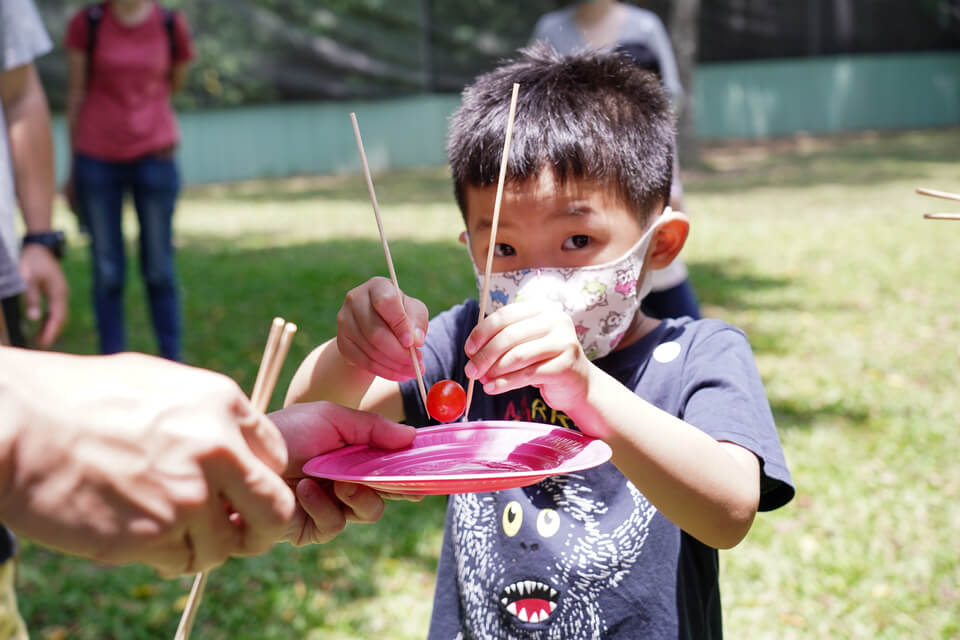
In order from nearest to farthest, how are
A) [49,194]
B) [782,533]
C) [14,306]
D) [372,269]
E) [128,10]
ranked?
1. [14,306]
2. [49,194]
3. [782,533]
4. [128,10]
5. [372,269]

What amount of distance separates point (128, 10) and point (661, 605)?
5.61m

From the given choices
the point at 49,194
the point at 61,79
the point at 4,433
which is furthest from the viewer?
the point at 61,79

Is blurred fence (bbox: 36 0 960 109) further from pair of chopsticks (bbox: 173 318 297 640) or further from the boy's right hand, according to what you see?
pair of chopsticks (bbox: 173 318 297 640)

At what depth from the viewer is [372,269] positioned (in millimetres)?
9039

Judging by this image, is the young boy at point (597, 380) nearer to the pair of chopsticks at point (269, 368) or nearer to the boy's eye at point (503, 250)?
the boy's eye at point (503, 250)

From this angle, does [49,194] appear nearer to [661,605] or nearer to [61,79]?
[661,605]

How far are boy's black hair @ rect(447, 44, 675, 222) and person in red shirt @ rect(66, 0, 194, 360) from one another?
3.97m

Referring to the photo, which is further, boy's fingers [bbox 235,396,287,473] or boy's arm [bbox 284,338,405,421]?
boy's arm [bbox 284,338,405,421]

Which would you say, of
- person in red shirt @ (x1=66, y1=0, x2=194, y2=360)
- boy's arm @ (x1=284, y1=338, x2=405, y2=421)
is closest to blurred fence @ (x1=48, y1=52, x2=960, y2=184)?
person in red shirt @ (x1=66, y1=0, x2=194, y2=360)

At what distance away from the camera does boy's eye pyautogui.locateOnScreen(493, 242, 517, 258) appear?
71.0 inches

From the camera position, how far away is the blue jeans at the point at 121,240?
554cm

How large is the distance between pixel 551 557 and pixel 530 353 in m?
0.57

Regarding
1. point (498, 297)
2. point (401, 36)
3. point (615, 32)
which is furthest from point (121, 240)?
point (401, 36)

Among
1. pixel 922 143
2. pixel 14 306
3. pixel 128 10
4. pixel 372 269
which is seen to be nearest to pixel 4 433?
pixel 14 306
